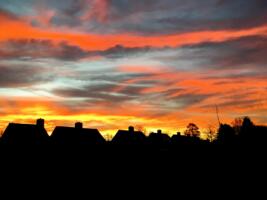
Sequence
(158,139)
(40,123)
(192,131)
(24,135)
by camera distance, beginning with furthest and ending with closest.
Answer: (192,131), (158,139), (40,123), (24,135)

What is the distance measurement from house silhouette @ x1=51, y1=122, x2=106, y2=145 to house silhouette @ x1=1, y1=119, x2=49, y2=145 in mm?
3625

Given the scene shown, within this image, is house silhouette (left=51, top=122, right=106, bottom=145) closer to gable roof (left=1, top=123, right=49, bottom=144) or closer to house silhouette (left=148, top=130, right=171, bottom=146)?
gable roof (left=1, top=123, right=49, bottom=144)

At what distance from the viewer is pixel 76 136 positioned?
2470 inches

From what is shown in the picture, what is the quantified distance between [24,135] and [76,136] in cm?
1032

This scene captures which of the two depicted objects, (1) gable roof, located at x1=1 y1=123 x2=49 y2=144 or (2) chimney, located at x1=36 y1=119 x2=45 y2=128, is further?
(2) chimney, located at x1=36 y1=119 x2=45 y2=128

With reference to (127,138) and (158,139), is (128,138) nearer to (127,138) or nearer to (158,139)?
(127,138)

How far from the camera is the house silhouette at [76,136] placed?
61406 mm

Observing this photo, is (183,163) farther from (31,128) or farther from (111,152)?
(31,128)

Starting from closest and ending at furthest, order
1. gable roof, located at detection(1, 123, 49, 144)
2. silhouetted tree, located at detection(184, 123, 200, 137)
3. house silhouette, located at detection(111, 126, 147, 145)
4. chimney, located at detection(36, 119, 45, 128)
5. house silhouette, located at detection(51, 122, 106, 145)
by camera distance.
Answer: gable roof, located at detection(1, 123, 49, 144), chimney, located at detection(36, 119, 45, 128), house silhouette, located at detection(51, 122, 106, 145), house silhouette, located at detection(111, 126, 147, 145), silhouetted tree, located at detection(184, 123, 200, 137)

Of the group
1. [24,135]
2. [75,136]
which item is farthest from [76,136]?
[24,135]

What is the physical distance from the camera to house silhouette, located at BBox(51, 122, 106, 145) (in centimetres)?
6141

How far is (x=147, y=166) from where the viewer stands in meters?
65.6

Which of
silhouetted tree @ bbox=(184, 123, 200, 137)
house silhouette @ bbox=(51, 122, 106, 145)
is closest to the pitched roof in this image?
house silhouette @ bbox=(51, 122, 106, 145)

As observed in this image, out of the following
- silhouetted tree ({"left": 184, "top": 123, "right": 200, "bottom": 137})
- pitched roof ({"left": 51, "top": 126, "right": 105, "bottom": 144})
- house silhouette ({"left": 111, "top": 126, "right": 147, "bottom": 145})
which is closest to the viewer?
pitched roof ({"left": 51, "top": 126, "right": 105, "bottom": 144})
